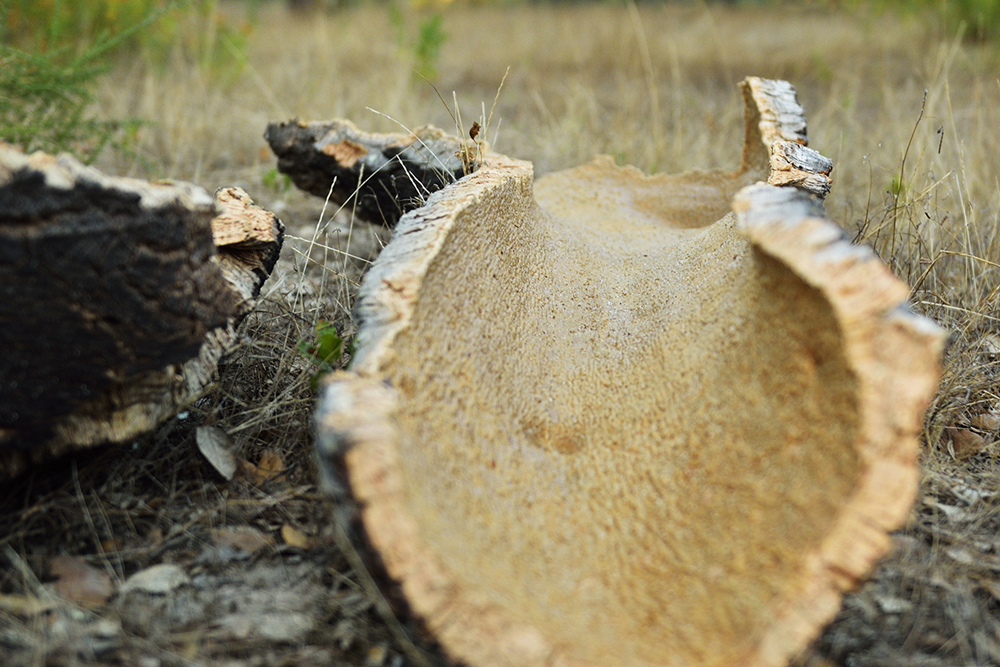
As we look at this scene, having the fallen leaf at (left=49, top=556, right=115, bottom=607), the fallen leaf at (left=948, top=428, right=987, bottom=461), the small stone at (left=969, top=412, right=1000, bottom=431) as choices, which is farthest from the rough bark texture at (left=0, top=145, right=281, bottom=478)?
the small stone at (left=969, top=412, right=1000, bottom=431)

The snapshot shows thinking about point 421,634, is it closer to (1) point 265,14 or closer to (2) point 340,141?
(2) point 340,141

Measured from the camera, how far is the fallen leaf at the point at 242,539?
1297 millimetres

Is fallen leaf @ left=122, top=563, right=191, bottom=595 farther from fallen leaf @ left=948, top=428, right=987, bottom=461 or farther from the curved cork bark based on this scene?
fallen leaf @ left=948, top=428, right=987, bottom=461

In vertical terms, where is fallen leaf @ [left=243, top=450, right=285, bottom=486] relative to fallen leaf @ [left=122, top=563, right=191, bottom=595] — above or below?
above

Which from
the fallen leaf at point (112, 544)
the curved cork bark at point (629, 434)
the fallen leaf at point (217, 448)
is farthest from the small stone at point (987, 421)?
the fallen leaf at point (112, 544)


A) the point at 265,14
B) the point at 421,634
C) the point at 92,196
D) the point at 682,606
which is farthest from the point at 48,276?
the point at 265,14

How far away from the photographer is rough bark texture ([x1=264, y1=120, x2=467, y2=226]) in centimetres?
203

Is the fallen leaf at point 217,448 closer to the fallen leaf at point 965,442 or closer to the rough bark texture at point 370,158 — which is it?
the rough bark texture at point 370,158

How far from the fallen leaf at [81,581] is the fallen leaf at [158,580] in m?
0.03

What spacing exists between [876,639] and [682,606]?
0.38 meters

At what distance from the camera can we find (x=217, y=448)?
1442 mm

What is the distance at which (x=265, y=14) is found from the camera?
9031mm

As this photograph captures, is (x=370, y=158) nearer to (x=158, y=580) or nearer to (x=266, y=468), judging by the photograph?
(x=266, y=468)

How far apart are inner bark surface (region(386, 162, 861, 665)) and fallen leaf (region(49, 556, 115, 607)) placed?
0.63 metres
